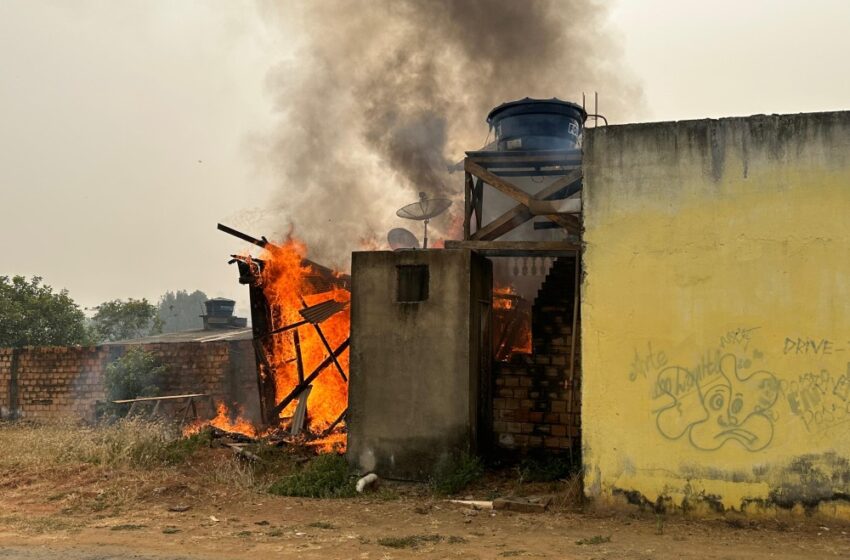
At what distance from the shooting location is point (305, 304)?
41.0 ft

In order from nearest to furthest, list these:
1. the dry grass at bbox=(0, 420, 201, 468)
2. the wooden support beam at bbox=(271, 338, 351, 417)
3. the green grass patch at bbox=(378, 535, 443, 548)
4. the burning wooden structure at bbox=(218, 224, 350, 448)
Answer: the green grass patch at bbox=(378, 535, 443, 548) → the dry grass at bbox=(0, 420, 201, 468) → the wooden support beam at bbox=(271, 338, 351, 417) → the burning wooden structure at bbox=(218, 224, 350, 448)

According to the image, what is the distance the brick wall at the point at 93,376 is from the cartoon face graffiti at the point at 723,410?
422 inches

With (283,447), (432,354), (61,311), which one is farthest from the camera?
(61,311)

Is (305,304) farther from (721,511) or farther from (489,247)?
(721,511)

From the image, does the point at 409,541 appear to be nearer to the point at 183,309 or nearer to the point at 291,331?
the point at 291,331

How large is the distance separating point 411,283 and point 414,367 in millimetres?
1084

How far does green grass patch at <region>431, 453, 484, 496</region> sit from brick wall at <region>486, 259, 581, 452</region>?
87 cm

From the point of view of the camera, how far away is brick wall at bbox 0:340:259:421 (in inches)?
623

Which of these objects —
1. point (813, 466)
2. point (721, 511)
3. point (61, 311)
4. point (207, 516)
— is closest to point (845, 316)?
point (813, 466)

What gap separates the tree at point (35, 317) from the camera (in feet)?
73.8

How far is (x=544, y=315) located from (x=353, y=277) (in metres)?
2.57

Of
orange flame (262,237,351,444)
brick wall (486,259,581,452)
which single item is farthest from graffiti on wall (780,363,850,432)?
orange flame (262,237,351,444)

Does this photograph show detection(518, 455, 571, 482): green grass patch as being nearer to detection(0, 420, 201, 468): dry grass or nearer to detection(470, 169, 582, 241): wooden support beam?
detection(470, 169, 582, 241): wooden support beam

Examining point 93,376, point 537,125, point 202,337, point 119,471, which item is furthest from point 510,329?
point 202,337
